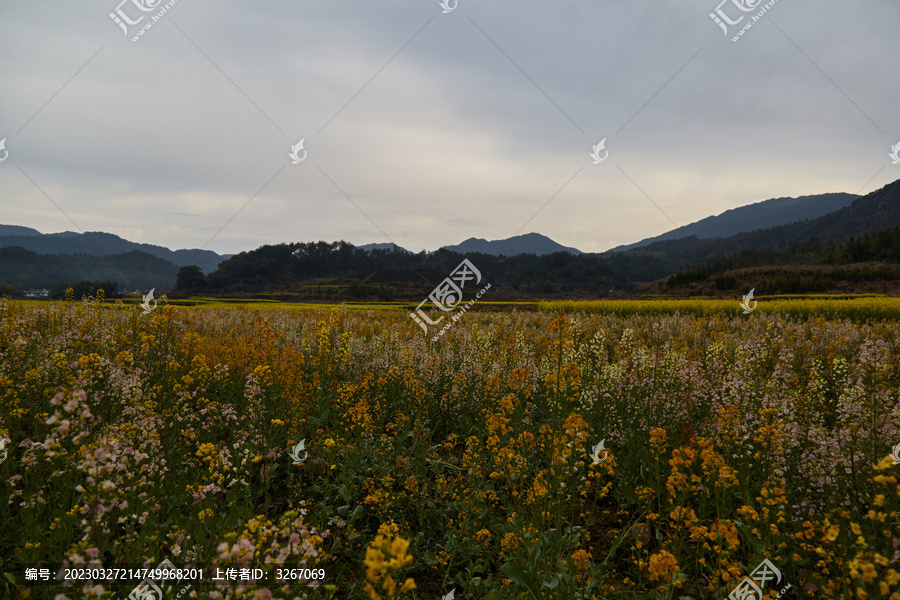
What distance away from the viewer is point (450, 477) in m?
4.91

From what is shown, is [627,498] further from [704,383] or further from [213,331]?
[213,331]

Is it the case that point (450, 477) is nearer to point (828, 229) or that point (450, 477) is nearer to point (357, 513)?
point (357, 513)

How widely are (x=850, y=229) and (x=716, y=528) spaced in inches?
9028

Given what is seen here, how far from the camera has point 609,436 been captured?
5477 millimetres

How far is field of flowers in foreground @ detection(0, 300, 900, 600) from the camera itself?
253 cm

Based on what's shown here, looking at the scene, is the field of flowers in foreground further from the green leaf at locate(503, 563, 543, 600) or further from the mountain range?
Result: the mountain range

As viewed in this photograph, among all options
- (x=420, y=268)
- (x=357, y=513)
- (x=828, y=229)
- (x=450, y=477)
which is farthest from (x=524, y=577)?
(x=828, y=229)

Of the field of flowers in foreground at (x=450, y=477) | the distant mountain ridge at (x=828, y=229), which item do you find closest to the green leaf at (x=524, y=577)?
the field of flowers in foreground at (x=450, y=477)

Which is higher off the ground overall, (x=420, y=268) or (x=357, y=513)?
(x=420, y=268)

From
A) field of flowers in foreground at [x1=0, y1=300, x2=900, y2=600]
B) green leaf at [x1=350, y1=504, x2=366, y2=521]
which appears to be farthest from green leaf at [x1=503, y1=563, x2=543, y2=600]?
green leaf at [x1=350, y1=504, x2=366, y2=521]

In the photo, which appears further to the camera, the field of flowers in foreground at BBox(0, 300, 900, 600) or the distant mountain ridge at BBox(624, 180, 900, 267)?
the distant mountain ridge at BBox(624, 180, 900, 267)

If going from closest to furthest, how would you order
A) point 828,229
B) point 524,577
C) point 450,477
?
1. point 524,577
2. point 450,477
3. point 828,229

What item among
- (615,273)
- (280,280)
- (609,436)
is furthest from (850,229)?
(609,436)

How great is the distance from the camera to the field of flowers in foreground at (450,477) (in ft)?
8.30
